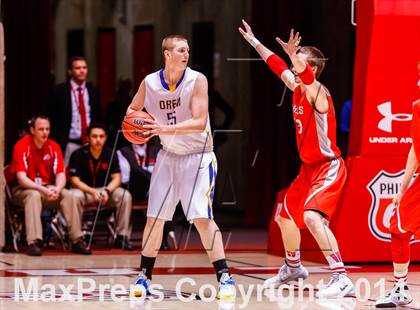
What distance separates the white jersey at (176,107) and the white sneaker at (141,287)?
1.06m

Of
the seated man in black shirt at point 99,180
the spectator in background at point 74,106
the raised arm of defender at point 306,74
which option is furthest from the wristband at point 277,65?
the spectator in background at point 74,106

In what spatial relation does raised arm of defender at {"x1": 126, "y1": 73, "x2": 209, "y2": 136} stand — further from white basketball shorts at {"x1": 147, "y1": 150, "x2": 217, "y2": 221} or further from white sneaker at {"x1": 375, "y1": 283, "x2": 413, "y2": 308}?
white sneaker at {"x1": 375, "y1": 283, "x2": 413, "y2": 308}

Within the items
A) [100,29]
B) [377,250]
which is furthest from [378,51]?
[100,29]

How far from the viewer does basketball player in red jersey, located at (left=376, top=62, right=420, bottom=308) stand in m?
8.33

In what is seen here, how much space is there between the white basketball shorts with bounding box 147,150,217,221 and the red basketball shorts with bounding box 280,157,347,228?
0.83m

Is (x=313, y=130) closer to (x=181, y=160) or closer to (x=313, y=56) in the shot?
(x=313, y=56)

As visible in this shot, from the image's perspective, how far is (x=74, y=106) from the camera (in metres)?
13.6

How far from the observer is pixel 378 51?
11273 millimetres

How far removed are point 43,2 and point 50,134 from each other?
278 cm

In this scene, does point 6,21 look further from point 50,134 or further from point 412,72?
point 412,72

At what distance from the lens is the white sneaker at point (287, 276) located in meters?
9.38

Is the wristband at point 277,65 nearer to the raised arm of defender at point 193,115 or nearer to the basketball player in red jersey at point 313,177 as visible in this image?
the basketball player in red jersey at point 313,177

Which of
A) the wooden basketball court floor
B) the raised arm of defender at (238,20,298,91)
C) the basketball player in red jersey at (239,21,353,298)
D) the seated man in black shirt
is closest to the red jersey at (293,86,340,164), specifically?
the basketball player in red jersey at (239,21,353,298)

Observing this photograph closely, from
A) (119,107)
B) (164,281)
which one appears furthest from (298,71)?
(119,107)
